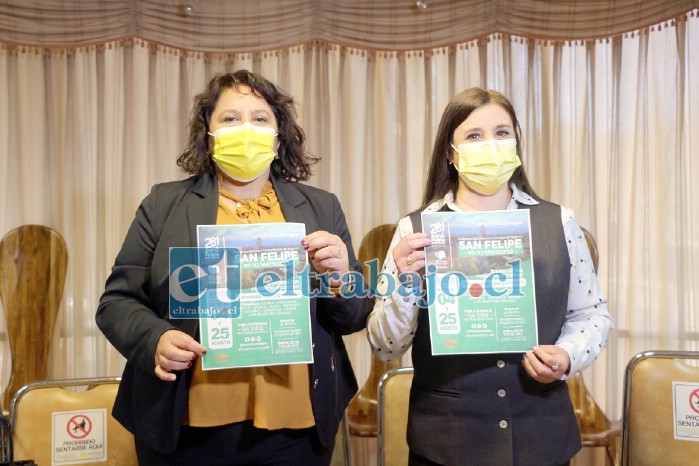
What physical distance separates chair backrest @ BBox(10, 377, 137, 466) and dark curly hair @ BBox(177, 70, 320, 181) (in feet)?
3.42

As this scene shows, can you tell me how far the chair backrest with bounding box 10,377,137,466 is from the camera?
253 centimetres

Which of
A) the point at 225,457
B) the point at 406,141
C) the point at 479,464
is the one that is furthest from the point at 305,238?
the point at 406,141

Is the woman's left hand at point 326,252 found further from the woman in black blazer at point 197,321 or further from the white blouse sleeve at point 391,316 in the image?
the white blouse sleeve at point 391,316

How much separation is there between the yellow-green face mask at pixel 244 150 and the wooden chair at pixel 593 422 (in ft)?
6.97

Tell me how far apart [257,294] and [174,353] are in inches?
10.0

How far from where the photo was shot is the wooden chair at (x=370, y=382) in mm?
3749

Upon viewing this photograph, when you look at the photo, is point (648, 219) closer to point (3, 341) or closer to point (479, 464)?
point (479, 464)

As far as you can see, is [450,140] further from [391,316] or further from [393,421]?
[393,421]

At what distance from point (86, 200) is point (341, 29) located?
5.59ft

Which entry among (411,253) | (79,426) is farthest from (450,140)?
(79,426)

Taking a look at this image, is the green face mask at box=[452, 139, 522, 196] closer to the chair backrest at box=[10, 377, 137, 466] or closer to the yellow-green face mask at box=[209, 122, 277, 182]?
the yellow-green face mask at box=[209, 122, 277, 182]

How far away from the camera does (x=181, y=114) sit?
406 centimetres

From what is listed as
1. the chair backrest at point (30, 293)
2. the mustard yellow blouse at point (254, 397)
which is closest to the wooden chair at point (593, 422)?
the mustard yellow blouse at point (254, 397)

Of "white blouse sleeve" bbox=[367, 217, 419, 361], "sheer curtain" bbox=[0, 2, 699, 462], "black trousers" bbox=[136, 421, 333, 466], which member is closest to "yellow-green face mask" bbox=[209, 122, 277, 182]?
"white blouse sleeve" bbox=[367, 217, 419, 361]
